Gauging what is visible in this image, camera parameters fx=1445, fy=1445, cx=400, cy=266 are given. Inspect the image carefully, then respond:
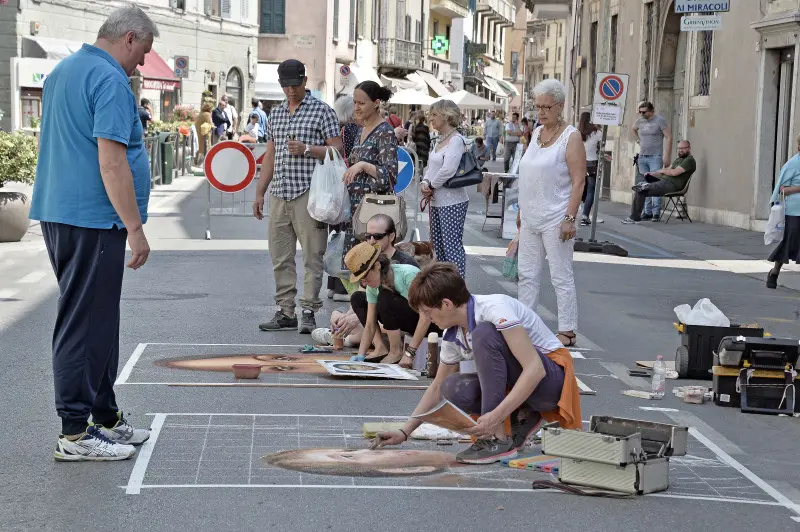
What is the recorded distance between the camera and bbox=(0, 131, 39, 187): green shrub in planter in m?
17.0

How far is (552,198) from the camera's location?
34.3 ft

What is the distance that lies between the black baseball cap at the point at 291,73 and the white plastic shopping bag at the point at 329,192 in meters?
0.58

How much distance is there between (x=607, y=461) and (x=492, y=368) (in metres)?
0.80

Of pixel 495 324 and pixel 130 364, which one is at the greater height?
pixel 495 324

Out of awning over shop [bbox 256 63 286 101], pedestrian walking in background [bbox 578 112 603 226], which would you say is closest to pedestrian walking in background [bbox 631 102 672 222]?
pedestrian walking in background [bbox 578 112 603 226]

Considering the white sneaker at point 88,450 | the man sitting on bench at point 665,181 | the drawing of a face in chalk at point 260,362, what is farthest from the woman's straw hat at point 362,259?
the man sitting on bench at point 665,181

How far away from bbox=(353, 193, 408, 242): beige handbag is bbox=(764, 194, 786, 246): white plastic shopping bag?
6099mm

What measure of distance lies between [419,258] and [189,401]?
3.22 meters

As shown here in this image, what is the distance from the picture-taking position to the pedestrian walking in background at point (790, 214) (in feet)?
50.4

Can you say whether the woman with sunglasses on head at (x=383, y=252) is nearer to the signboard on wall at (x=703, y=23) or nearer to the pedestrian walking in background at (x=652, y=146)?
the signboard on wall at (x=703, y=23)

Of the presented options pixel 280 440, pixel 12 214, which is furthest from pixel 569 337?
pixel 12 214

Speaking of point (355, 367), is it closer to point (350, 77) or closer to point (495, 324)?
point (495, 324)

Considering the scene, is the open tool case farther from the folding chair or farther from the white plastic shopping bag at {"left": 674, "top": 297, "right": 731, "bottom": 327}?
the folding chair

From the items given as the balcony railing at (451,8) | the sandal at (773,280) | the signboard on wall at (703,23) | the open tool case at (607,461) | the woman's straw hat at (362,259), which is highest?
the balcony railing at (451,8)
